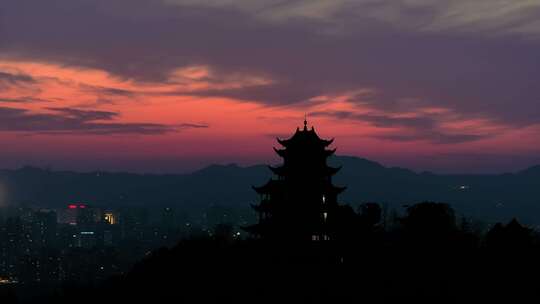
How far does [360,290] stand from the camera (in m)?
46.8

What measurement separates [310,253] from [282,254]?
1.91 m

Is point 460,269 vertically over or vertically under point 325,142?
under

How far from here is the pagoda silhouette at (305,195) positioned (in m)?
52.0

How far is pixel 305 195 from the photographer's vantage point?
52125 millimetres

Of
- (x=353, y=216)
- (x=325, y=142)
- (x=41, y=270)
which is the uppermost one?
(x=325, y=142)

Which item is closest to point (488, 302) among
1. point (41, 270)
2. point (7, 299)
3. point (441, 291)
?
point (441, 291)

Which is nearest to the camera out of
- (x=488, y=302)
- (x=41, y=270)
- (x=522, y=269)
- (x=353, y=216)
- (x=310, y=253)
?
(x=488, y=302)

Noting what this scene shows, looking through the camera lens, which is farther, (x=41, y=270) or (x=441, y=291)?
(x=41, y=270)

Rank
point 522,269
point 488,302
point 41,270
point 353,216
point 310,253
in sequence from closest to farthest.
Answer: point 488,302
point 522,269
point 310,253
point 353,216
point 41,270

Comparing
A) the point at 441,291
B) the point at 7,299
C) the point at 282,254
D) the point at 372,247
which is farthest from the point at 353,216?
the point at 7,299

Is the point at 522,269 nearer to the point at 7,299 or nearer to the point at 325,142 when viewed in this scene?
the point at 325,142

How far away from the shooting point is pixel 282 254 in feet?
171

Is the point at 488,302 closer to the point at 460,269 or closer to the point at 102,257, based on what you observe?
the point at 460,269

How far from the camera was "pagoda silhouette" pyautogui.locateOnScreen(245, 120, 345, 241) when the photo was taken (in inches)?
2046
